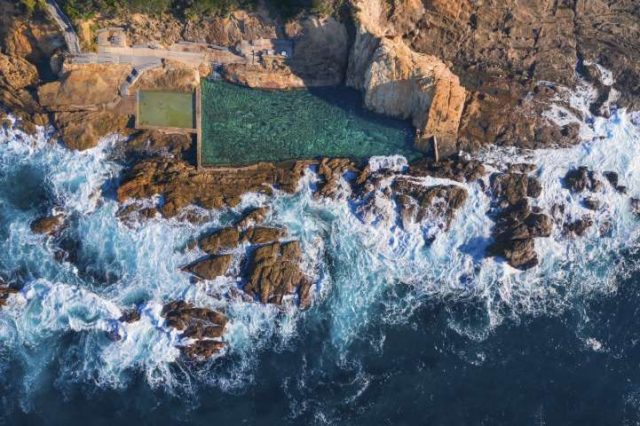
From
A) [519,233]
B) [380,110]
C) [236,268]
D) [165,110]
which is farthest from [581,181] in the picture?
[165,110]

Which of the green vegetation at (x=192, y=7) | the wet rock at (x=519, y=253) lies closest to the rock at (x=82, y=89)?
the green vegetation at (x=192, y=7)

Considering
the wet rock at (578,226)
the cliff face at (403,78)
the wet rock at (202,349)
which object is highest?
the cliff face at (403,78)

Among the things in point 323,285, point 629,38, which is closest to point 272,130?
point 323,285

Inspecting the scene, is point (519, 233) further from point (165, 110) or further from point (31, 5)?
point (31, 5)

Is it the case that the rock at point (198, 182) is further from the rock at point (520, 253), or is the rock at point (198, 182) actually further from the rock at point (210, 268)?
the rock at point (520, 253)

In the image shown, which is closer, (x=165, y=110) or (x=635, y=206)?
(x=635, y=206)

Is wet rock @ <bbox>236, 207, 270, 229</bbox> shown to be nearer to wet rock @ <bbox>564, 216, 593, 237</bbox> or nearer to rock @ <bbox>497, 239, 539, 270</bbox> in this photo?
rock @ <bbox>497, 239, 539, 270</bbox>
